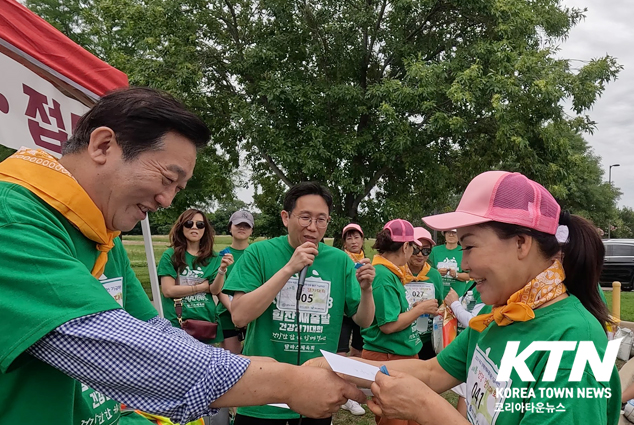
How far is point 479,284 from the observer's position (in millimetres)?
1887

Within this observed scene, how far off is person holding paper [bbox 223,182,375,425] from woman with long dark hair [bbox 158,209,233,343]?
1923 mm

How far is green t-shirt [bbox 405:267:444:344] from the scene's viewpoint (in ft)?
15.9

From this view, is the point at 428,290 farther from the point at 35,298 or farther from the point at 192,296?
the point at 35,298

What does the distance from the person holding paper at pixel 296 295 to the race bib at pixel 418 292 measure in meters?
1.73

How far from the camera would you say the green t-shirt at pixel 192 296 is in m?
4.83

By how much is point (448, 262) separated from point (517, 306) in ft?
17.6

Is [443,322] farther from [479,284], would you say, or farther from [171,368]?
[171,368]

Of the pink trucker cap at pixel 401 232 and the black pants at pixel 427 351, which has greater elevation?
the pink trucker cap at pixel 401 232

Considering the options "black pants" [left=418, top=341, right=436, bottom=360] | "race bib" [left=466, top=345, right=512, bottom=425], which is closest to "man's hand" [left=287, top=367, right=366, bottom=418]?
"race bib" [left=466, top=345, right=512, bottom=425]

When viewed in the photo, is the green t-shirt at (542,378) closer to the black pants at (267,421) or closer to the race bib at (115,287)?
the black pants at (267,421)

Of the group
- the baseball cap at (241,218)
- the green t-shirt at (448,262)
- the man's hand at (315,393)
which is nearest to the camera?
the man's hand at (315,393)

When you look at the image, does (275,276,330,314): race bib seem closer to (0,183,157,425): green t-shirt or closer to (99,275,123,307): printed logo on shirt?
(99,275,123,307): printed logo on shirt

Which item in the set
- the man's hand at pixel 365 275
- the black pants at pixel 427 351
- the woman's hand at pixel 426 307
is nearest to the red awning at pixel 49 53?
the man's hand at pixel 365 275

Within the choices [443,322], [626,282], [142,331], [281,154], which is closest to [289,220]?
[142,331]
